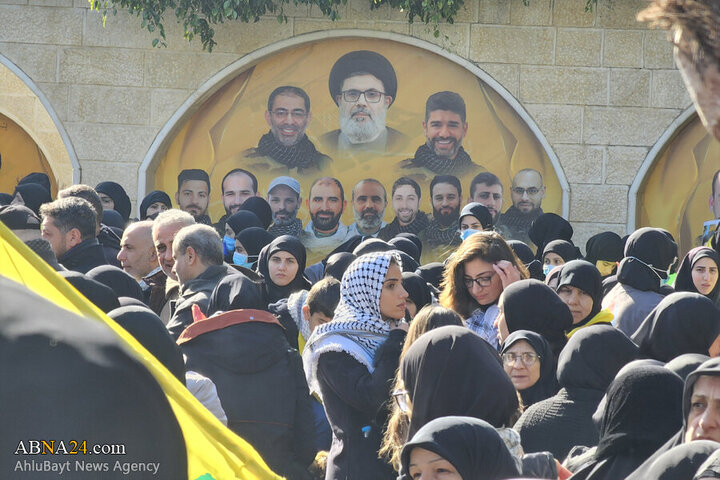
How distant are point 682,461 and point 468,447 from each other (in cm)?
51

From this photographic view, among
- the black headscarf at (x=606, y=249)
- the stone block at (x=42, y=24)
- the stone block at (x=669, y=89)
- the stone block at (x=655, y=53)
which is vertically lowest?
the black headscarf at (x=606, y=249)

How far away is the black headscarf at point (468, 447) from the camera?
274 cm

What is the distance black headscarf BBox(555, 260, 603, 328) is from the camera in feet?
18.9

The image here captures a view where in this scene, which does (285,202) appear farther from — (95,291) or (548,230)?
(95,291)

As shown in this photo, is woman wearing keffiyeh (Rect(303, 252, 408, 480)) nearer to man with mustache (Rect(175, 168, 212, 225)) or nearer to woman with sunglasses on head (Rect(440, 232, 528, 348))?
woman with sunglasses on head (Rect(440, 232, 528, 348))

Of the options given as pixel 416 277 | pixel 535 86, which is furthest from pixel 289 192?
pixel 416 277

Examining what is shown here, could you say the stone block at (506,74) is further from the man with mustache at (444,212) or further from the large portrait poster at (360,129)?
the man with mustache at (444,212)

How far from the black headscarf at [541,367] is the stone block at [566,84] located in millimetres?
7892

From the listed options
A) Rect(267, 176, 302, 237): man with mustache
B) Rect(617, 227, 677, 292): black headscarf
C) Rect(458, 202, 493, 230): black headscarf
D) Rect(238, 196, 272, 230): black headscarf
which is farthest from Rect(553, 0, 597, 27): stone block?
Rect(617, 227, 677, 292): black headscarf

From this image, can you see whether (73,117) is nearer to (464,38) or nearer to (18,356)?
(464,38)

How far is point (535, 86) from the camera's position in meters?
12.1

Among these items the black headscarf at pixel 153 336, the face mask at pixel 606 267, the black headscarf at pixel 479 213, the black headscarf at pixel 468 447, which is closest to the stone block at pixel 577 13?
the black headscarf at pixel 479 213

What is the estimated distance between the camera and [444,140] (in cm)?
1217

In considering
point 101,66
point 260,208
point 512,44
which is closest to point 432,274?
point 260,208
